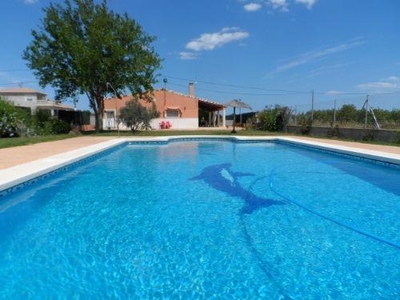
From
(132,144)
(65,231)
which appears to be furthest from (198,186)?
(132,144)

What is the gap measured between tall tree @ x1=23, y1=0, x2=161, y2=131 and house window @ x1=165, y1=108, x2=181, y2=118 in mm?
9802

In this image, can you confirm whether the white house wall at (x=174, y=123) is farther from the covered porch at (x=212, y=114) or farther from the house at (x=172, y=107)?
the covered porch at (x=212, y=114)

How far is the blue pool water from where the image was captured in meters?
3.26

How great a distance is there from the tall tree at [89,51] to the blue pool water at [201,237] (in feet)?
46.1

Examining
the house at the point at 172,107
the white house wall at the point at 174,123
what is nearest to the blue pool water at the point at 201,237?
the white house wall at the point at 174,123

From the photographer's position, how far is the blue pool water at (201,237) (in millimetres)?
3256

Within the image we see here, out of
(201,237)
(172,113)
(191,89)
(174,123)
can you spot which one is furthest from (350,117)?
(191,89)

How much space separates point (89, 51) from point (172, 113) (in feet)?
46.2

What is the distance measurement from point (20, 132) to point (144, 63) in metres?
9.57

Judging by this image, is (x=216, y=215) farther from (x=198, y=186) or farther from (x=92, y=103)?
(x=92, y=103)

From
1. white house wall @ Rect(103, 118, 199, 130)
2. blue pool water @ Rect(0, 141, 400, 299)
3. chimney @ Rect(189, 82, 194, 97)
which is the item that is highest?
chimney @ Rect(189, 82, 194, 97)

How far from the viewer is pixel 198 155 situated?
42.8 ft

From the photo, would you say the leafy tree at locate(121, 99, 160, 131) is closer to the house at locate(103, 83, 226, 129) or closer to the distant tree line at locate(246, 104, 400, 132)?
the distant tree line at locate(246, 104, 400, 132)

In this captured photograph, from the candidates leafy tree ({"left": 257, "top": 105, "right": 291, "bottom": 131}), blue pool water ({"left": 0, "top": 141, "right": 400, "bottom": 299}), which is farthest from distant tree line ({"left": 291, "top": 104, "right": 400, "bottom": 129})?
blue pool water ({"left": 0, "top": 141, "right": 400, "bottom": 299})
